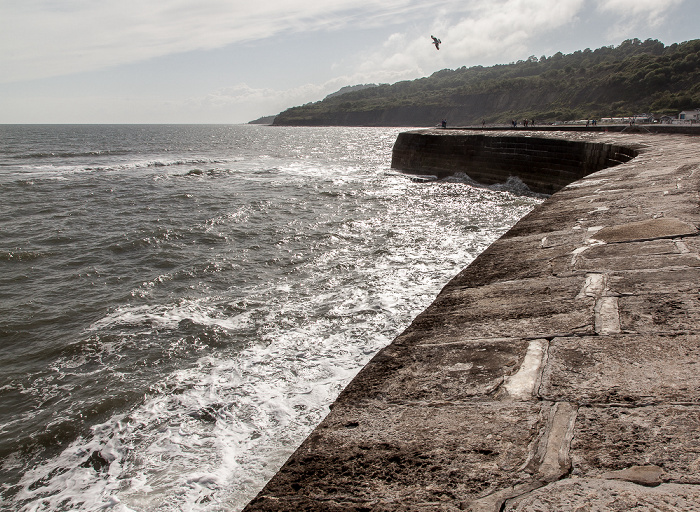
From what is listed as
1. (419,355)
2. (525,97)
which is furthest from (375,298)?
(525,97)

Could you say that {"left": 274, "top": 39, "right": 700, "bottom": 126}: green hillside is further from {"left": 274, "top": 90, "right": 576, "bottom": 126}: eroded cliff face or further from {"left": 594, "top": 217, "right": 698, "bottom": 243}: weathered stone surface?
{"left": 594, "top": 217, "right": 698, "bottom": 243}: weathered stone surface

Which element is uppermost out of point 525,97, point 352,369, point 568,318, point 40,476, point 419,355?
point 525,97

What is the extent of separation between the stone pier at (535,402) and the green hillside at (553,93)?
52784 millimetres

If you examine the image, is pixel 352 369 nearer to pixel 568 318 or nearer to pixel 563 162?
pixel 568 318

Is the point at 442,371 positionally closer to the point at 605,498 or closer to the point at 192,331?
the point at 605,498

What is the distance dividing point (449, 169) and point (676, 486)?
19.6m

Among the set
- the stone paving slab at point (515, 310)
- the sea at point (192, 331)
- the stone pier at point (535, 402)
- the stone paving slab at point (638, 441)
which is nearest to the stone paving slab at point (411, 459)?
the stone pier at point (535, 402)

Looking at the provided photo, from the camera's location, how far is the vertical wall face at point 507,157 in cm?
1266

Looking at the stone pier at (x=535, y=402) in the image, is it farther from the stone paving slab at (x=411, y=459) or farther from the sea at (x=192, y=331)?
the sea at (x=192, y=331)

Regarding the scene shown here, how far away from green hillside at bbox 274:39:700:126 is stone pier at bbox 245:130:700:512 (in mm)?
52784

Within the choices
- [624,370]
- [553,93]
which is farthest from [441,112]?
[624,370]

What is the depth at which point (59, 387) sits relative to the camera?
4.90 metres

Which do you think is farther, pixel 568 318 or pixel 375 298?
pixel 375 298

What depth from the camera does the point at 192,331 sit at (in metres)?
5.96
